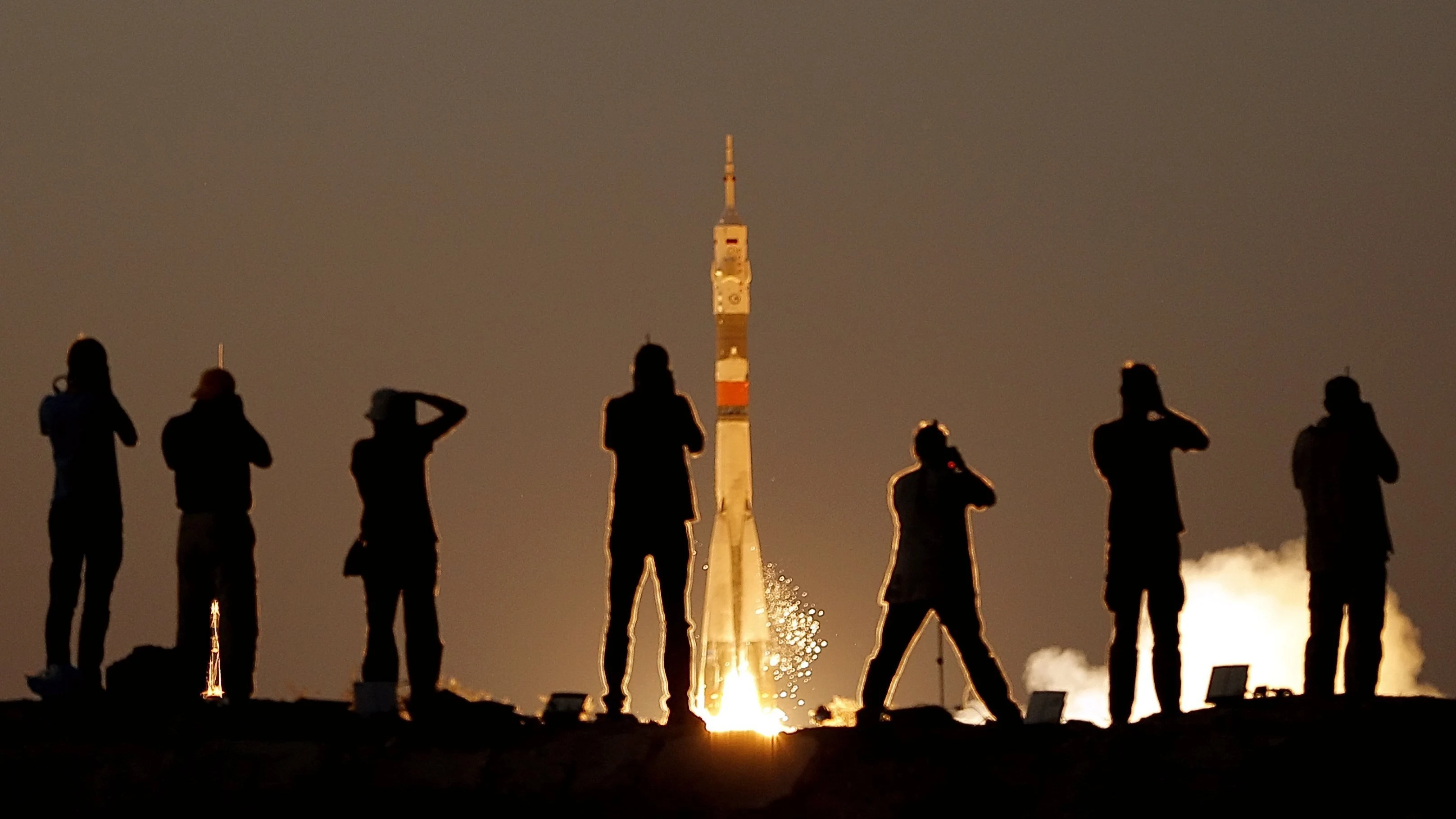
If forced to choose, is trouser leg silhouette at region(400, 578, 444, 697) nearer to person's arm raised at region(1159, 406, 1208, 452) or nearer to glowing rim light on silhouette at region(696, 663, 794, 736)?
person's arm raised at region(1159, 406, 1208, 452)

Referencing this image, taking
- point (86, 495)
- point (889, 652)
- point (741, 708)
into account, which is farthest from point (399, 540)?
point (741, 708)

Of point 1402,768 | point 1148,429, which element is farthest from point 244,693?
point 1402,768

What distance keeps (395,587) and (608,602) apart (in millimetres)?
1458

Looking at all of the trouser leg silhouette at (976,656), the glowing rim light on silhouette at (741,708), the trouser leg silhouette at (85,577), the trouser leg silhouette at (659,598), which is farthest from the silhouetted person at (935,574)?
the glowing rim light on silhouette at (741,708)

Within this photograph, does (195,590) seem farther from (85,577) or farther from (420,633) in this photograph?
(420,633)

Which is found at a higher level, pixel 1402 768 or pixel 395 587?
pixel 395 587

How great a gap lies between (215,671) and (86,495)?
2.25 metres

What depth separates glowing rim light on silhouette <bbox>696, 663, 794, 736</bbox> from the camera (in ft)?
128

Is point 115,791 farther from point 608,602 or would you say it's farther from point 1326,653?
point 1326,653

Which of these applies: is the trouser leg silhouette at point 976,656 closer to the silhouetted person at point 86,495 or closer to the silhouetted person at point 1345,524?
the silhouetted person at point 1345,524

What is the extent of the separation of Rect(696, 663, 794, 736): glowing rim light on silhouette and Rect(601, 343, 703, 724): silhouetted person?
2031 centimetres

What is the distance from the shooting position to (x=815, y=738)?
1802 cm

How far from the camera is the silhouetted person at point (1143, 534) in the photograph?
18.5 metres

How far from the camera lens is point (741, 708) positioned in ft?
130
